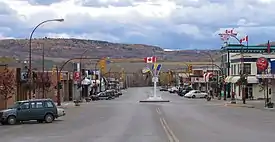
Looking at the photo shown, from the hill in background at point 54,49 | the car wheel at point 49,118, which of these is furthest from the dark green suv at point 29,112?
the hill in background at point 54,49

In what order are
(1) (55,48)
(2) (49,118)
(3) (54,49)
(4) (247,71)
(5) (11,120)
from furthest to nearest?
(1) (55,48) < (3) (54,49) < (4) (247,71) < (2) (49,118) < (5) (11,120)

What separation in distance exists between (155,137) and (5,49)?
420 ft

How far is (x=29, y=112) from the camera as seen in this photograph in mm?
39344

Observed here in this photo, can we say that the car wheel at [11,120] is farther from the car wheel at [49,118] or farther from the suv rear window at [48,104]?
the suv rear window at [48,104]

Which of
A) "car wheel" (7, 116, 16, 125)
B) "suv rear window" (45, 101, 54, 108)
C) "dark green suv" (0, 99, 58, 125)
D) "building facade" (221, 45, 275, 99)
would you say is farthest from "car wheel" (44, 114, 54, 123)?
"building facade" (221, 45, 275, 99)

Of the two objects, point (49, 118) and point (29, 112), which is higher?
point (29, 112)

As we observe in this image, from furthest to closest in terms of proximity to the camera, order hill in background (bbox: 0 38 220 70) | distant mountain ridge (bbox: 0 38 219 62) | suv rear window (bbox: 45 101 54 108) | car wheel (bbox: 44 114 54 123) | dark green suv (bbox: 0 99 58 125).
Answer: distant mountain ridge (bbox: 0 38 219 62) → hill in background (bbox: 0 38 220 70) → car wheel (bbox: 44 114 54 123) → suv rear window (bbox: 45 101 54 108) → dark green suv (bbox: 0 99 58 125)

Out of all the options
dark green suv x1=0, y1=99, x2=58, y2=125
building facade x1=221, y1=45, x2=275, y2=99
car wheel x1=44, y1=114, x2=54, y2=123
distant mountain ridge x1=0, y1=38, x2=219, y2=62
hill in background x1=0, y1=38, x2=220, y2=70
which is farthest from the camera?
distant mountain ridge x1=0, y1=38, x2=219, y2=62

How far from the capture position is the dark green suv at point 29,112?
39.1 metres

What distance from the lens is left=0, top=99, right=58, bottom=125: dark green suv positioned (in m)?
39.1

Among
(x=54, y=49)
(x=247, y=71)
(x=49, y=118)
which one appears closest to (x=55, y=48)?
(x=54, y=49)

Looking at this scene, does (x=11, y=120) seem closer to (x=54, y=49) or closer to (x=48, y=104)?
(x=48, y=104)

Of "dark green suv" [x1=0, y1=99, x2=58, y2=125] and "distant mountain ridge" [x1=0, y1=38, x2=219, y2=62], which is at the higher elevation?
"distant mountain ridge" [x1=0, y1=38, x2=219, y2=62]

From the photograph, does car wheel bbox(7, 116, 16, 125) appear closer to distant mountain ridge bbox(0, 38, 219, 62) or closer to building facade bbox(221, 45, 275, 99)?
building facade bbox(221, 45, 275, 99)
